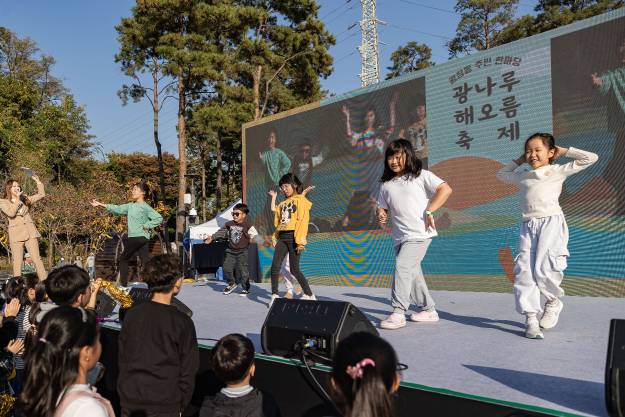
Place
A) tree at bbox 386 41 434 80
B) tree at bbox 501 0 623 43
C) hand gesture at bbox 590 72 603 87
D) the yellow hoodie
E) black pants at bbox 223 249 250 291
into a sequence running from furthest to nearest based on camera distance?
tree at bbox 386 41 434 80 < tree at bbox 501 0 623 43 < black pants at bbox 223 249 250 291 < hand gesture at bbox 590 72 603 87 < the yellow hoodie

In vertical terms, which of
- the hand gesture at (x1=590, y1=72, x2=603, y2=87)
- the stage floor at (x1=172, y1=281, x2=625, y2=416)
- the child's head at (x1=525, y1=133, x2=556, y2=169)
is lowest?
the stage floor at (x1=172, y1=281, x2=625, y2=416)

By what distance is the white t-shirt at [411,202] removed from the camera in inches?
173

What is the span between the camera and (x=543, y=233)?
152 inches

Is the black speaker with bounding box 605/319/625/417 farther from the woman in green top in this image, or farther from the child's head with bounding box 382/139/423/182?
the woman in green top

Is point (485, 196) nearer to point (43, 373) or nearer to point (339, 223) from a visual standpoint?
point (339, 223)

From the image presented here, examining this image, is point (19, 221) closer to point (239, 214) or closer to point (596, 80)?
point (239, 214)

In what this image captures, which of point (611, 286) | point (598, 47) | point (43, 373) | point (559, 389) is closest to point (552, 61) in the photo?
point (598, 47)

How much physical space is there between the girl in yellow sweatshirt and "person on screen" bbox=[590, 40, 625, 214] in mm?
3687

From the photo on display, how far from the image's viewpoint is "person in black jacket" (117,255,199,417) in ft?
8.13

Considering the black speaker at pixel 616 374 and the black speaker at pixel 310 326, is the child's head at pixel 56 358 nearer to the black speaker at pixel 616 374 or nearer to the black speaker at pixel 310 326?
the black speaker at pixel 310 326

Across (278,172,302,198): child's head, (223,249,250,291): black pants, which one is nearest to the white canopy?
(223,249,250,291): black pants

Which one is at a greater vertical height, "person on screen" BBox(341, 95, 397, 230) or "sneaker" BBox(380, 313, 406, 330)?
"person on screen" BBox(341, 95, 397, 230)

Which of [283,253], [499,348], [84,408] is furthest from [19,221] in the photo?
[499,348]

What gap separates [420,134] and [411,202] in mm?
4394
